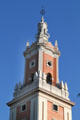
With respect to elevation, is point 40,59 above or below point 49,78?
above

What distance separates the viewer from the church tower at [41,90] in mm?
50375

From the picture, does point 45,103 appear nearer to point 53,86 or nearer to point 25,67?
point 53,86

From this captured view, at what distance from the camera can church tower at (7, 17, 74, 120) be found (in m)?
50.4

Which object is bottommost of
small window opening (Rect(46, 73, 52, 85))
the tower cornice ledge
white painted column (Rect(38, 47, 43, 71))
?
the tower cornice ledge

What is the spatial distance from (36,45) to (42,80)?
21.7 ft

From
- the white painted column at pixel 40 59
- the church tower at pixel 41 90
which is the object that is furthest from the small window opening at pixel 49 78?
the white painted column at pixel 40 59

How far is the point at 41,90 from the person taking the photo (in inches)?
1993

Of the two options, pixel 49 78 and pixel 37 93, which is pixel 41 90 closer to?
pixel 37 93

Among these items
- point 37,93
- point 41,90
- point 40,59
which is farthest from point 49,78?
point 37,93

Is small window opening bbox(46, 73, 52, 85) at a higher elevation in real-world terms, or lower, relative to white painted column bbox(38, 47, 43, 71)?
lower

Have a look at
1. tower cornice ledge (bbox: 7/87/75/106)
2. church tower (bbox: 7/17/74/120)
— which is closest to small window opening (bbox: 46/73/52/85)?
church tower (bbox: 7/17/74/120)

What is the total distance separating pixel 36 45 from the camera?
186ft

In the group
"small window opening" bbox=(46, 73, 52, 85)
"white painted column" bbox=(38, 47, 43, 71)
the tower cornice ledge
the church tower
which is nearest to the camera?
the church tower

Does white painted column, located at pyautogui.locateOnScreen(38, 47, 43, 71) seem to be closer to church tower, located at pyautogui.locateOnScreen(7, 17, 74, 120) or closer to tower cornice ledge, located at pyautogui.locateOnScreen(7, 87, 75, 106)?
church tower, located at pyautogui.locateOnScreen(7, 17, 74, 120)
